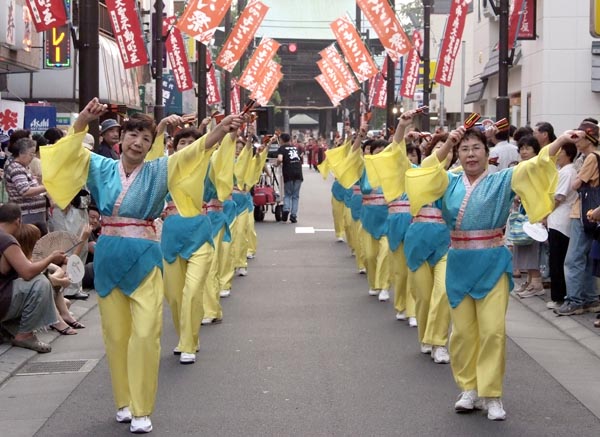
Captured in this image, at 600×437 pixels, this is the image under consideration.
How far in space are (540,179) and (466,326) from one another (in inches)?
40.7

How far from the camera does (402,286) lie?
10.4m

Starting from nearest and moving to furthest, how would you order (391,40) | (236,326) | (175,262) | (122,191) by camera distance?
(122,191), (175,262), (236,326), (391,40)

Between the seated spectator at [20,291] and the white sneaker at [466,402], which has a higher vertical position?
the seated spectator at [20,291]

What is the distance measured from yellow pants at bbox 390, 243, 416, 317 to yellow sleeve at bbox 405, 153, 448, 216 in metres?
3.21

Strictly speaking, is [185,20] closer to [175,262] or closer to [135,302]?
[175,262]

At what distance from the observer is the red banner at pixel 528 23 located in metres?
20.2

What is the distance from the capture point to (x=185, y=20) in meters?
19.1

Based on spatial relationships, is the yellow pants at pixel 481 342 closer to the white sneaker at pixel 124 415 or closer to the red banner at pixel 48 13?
the white sneaker at pixel 124 415

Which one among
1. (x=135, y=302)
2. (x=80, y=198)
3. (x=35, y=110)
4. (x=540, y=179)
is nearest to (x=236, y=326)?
(x=80, y=198)

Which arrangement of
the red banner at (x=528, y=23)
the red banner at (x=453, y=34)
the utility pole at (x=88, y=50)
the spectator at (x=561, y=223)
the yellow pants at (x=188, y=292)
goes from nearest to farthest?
the yellow pants at (x=188, y=292) → the spectator at (x=561, y=223) → the utility pole at (x=88, y=50) → the red banner at (x=528, y=23) → the red banner at (x=453, y=34)

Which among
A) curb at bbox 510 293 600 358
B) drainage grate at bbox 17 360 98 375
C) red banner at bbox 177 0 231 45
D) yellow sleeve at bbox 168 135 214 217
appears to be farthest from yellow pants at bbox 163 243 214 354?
red banner at bbox 177 0 231 45

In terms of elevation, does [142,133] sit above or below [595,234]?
above

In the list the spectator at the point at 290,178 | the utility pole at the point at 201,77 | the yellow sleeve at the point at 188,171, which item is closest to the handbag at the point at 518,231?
the yellow sleeve at the point at 188,171

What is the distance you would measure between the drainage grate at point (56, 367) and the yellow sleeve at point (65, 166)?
2.09 meters
